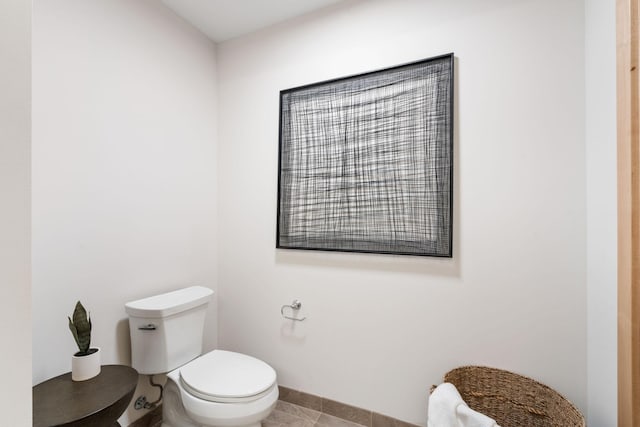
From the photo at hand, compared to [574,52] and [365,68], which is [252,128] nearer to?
[365,68]

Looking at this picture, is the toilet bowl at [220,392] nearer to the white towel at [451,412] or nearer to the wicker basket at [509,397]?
the white towel at [451,412]

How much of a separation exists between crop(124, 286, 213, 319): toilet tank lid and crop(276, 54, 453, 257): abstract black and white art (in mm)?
587

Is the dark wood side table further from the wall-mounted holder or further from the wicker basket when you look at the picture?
the wicker basket

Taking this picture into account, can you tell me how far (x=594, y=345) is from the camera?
50.5 inches

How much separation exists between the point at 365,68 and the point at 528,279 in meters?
1.39

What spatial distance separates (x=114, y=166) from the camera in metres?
1.63

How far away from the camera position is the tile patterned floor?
179 cm

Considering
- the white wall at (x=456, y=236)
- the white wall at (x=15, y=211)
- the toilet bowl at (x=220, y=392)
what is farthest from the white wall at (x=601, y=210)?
the white wall at (x=15, y=211)

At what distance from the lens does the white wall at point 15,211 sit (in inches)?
18.4

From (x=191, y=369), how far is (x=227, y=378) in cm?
22

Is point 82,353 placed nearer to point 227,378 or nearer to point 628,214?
point 227,378

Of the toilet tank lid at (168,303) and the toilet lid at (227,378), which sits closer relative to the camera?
the toilet lid at (227,378)

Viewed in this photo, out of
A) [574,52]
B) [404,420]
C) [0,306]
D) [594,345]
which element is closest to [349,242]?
[404,420]

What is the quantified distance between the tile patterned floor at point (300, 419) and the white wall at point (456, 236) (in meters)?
0.12
